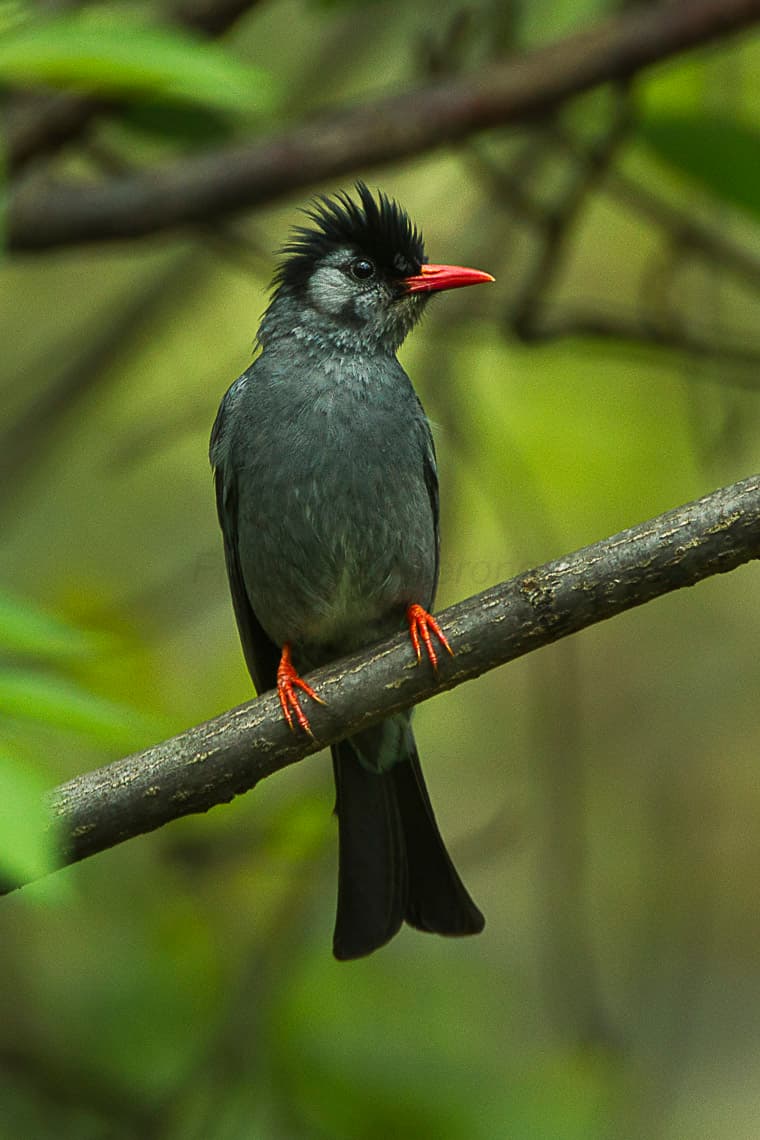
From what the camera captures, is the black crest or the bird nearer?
the bird

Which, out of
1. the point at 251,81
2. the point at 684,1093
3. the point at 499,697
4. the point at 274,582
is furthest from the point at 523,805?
the point at 251,81

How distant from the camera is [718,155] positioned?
3529mm

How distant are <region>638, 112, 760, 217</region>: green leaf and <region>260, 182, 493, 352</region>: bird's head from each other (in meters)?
0.68

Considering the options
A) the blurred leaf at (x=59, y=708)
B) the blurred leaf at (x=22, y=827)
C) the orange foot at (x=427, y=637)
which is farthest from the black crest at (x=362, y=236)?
the blurred leaf at (x=22, y=827)

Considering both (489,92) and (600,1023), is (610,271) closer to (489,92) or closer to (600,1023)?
(489,92)

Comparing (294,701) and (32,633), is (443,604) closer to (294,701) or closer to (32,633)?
(294,701)

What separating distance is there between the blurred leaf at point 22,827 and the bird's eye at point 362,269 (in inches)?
115

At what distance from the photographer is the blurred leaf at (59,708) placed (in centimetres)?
156

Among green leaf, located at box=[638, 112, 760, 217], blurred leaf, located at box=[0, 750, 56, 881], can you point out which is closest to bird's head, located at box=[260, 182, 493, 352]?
green leaf, located at box=[638, 112, 760, 217]

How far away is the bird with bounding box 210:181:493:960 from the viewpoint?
3531mm

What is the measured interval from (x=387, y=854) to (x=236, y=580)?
857mm

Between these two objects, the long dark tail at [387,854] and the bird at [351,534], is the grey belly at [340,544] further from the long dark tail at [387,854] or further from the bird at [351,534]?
the long dark tail at [387,854]

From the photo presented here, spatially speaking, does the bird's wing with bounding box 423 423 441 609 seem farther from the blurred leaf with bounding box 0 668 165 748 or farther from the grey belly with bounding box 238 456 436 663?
the blurred leaf with bounding box 0 668 165 748

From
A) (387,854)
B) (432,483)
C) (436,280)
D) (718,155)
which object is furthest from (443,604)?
(718,155)
